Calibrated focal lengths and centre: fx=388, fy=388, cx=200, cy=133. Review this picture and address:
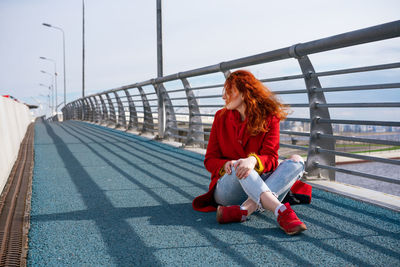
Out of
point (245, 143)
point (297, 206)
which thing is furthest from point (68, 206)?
point (297, 206)

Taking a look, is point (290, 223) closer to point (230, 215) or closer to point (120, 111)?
point (230, 215)

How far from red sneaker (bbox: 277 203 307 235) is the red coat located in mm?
370

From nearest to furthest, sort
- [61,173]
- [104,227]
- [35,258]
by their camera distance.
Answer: [35,258], [104,227], [61,173]

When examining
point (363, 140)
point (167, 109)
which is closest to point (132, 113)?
point (167, 109)

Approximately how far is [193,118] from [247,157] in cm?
446

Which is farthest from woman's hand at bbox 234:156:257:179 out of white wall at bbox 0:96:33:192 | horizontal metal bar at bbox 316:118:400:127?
white wall at bbox 0:96:33:192

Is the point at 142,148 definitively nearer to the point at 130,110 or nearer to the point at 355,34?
the point at 130,110

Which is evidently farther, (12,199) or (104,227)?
(12,199)

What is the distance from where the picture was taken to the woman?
2.65 metres

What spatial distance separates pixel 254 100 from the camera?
9.09ft

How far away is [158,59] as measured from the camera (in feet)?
31.3

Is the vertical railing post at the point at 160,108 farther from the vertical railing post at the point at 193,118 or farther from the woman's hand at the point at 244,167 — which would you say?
the woman's hand at the point at 244,167

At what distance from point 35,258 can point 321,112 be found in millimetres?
2921

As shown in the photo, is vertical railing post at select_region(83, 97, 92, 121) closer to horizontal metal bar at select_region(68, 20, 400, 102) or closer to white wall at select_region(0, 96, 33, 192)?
white wall at select_region(0, 96, 33, 192)
